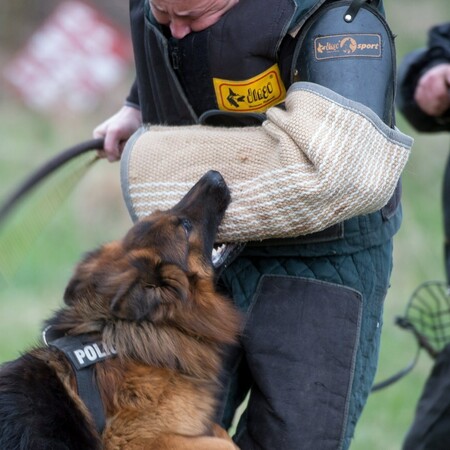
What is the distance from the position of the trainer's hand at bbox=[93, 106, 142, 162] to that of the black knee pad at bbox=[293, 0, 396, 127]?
85 centimetres

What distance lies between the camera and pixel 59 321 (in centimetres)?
313

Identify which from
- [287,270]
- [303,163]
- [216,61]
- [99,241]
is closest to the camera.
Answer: [303,163]

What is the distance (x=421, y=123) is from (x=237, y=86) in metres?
1.67

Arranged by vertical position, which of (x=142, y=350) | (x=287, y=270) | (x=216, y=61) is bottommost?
(x=142, y=350)

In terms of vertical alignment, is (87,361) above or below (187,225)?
below

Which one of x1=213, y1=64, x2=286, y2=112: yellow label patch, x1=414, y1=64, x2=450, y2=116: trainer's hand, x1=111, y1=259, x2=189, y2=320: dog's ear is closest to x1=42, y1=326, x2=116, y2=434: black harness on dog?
x1=111, y1=259, x2=189, y2=320: dog's ear

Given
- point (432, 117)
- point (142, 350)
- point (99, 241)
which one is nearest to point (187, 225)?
point (142, 350)

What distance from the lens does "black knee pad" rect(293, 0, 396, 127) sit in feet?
9.09

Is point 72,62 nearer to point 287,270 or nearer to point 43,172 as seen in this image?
point 43,172

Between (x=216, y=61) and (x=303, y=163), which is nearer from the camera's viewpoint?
(x=303, y=163)

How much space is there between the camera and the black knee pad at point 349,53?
2.77 m

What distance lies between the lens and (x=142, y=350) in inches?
117

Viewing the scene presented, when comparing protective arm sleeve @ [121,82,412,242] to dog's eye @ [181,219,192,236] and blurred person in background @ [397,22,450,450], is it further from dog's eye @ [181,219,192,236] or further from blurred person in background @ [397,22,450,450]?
blurred person in background @ [397,22,450,450]

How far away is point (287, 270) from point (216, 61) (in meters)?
0.69
